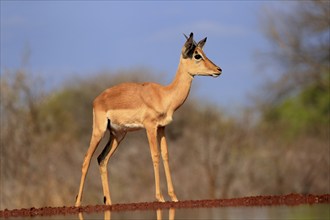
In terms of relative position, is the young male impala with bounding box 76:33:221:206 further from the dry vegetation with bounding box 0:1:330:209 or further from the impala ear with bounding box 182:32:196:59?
the dry vegetation with bounding box 0:1:330:209

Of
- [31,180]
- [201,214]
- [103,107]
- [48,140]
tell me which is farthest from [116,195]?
[201,214]

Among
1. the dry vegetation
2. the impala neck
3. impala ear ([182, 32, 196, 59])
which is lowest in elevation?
the dry vegetation

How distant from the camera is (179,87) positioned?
15.8m

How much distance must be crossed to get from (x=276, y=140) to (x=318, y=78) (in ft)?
41.0

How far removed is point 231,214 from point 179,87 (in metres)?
3.77

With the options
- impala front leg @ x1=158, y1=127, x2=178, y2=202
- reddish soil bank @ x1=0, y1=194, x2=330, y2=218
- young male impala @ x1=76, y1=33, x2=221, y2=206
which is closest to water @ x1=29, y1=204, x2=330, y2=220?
reddish soil bank @ x1=0, y1=194, x2=330, y2=218

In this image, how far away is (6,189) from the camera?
968 inches

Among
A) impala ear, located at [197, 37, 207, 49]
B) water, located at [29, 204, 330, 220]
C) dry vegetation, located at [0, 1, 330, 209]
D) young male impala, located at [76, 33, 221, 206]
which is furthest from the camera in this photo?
dry vegetation, located at [0, 1, 330, 209]

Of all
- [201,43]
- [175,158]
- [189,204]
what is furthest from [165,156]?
[175,158]

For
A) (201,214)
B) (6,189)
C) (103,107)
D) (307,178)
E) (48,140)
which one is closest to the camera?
(201,214)

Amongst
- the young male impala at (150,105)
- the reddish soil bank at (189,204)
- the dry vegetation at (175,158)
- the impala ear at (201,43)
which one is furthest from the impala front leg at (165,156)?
the dry vegetation at (175,158)

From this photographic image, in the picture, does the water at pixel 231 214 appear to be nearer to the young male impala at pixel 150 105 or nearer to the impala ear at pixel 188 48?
the young male impala at pixel 150 105

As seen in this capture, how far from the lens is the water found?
38.8ft

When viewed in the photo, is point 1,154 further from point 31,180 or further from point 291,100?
point 291,100
